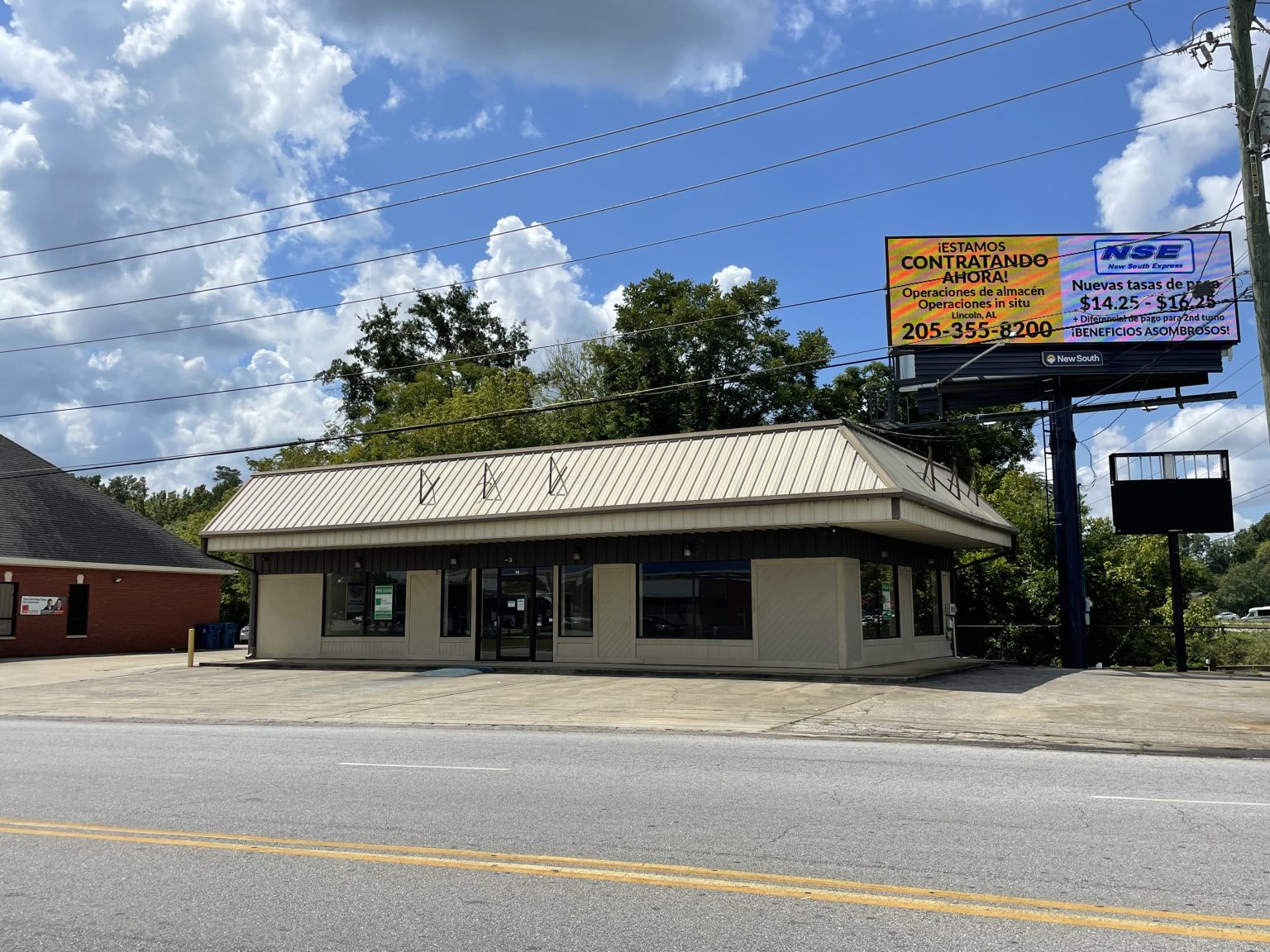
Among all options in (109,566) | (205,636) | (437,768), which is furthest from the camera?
(205,636)

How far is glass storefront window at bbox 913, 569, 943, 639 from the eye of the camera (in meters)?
27.6

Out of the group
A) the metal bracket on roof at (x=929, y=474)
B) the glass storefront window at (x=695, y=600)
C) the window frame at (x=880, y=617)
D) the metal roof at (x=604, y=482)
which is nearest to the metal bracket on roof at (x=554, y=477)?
the metal roof at (x=604, y=482)

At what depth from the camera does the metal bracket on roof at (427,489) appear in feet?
87.1

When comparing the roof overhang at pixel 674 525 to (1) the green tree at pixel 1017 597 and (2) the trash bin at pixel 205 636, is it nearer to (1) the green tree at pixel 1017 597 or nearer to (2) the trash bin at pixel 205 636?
(1) the green tree at pixel 1017 597

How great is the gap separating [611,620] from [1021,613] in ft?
47.3

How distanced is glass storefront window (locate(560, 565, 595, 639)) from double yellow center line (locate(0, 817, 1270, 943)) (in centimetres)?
1774

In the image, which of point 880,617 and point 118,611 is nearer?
point 880,617

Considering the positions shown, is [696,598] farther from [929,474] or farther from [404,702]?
[404,702]

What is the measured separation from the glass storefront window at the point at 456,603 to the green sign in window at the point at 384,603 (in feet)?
5.34

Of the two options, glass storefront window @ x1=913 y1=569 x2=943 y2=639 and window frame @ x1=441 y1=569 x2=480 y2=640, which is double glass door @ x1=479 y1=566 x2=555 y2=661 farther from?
glass storefront window @ x1=913 y1=569 x2=943 y2=639

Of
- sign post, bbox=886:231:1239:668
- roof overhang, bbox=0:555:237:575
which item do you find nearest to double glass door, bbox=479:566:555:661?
sign post, bbox=886:231:1239:668

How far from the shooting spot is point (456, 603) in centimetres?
2700

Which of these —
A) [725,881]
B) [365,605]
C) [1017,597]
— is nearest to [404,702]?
[365,605]

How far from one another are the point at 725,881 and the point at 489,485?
67.6 ft
